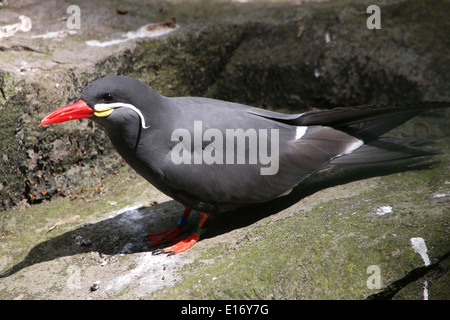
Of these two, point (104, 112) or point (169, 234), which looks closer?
point (104, 112)

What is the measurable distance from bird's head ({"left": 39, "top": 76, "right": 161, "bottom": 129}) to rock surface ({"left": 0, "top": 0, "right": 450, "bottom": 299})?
1.14 meters

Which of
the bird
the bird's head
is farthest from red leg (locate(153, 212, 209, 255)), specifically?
the bird's head

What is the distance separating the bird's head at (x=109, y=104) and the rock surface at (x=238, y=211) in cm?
114

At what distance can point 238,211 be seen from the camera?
168 inches

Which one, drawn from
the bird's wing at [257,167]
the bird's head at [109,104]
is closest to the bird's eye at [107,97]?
the bird's head at [109,104]

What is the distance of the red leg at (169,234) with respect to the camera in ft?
13.3

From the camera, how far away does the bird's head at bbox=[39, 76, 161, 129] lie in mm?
3459

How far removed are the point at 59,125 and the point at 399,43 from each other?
3965 millimetres

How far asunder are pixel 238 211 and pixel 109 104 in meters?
1.53

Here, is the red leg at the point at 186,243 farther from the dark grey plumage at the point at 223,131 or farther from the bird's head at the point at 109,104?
the bird's head at the point at 109,104

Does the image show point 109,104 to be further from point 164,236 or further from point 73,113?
point 164,236

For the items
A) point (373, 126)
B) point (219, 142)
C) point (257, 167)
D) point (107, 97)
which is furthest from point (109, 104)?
point (373, 126)

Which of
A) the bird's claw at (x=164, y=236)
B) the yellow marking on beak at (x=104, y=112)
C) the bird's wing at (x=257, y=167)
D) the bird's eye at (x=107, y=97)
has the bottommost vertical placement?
the bird's claw at (x=164, y=236)

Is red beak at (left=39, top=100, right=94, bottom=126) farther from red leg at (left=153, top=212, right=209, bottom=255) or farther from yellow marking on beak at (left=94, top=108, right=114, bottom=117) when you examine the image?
red leg at (left=153, top=212, right=209, bottom=255)
